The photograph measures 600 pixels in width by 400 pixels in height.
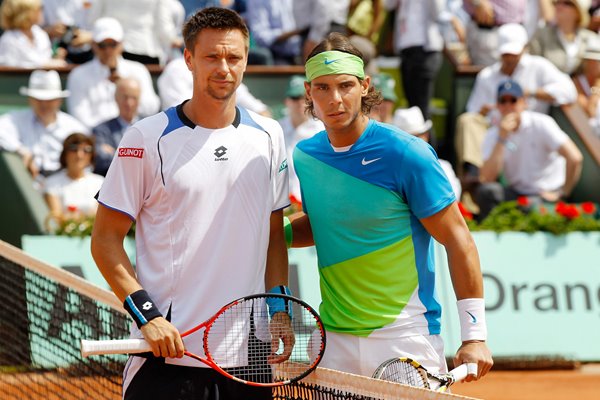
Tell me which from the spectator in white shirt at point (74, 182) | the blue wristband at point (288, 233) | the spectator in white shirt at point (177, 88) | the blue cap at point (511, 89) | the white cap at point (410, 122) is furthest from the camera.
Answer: the spectator in white shirt at point (177, 88)

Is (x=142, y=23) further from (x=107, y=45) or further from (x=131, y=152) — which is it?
(x=131, y=152)

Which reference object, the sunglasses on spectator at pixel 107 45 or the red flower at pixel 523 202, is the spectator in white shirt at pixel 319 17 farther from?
the red flower at pixel 523 202

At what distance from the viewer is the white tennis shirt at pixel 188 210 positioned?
4.26m

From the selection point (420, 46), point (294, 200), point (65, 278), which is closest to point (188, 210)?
point (65, 278)

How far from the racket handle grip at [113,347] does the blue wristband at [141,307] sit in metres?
0.07

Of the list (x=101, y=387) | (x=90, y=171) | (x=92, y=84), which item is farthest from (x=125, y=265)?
(x=92, y=84)

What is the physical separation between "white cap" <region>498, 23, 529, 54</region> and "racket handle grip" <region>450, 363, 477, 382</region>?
8497 mm

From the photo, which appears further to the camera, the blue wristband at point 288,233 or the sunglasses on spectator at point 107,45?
the sunglasses on spectator at point 107,45

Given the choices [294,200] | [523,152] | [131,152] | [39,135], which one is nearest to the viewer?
[131,152]

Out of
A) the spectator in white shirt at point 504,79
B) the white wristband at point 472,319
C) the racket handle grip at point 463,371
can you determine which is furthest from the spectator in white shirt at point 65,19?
the racket handle grip at point 463,371

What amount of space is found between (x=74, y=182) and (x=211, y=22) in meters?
6.38

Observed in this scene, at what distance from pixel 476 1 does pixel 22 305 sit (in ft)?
24.5

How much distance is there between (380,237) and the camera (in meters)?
4.51

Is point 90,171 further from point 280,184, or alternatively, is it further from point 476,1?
point 280,184
